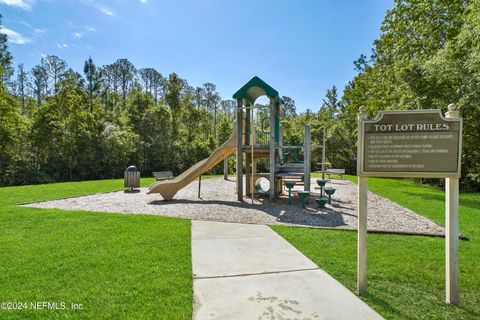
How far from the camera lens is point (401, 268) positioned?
3.97 meters

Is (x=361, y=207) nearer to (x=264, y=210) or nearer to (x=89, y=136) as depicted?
(x=264, y=210)

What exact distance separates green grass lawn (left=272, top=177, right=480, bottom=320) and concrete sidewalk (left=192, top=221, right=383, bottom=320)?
27 cm

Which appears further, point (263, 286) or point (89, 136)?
point (89, 136)

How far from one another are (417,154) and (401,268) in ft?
5.70

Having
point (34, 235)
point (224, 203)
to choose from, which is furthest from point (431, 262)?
point (34, 235)

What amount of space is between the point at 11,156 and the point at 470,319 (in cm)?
2737

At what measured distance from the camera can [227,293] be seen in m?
3.17

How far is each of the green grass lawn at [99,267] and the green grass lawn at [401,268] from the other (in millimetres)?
1987

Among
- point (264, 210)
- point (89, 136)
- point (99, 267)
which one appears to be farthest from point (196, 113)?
point (99, 267)

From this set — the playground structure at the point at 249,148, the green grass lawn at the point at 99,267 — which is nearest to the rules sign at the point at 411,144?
the green grass lawn at the point at 99,267

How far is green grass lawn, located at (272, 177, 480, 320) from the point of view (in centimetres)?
297

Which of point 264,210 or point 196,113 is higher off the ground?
point 196,113

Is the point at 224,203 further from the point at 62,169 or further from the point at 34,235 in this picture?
the point at 62,169

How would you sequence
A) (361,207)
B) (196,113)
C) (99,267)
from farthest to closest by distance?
(196,113)
(99,267)
(361,207)
